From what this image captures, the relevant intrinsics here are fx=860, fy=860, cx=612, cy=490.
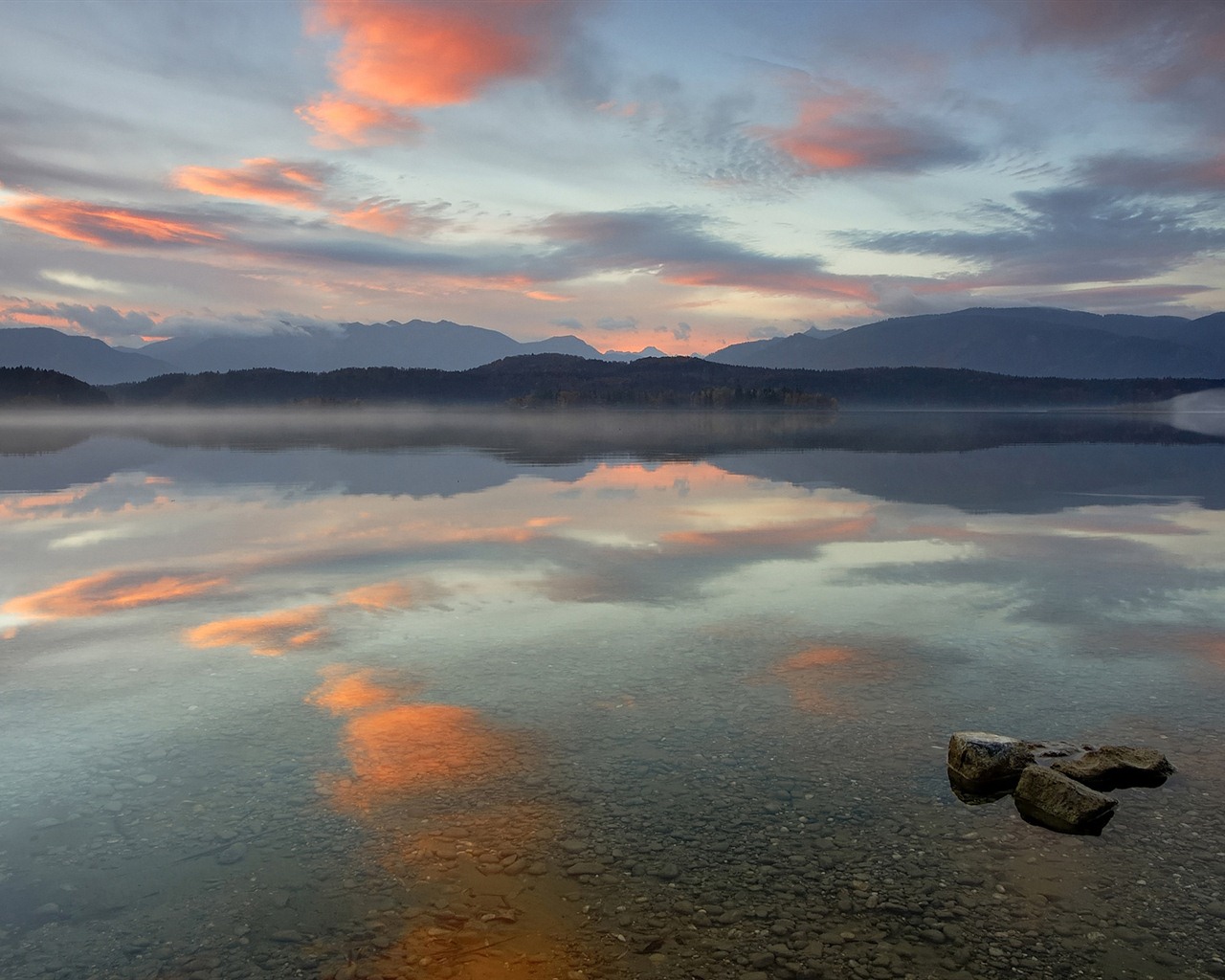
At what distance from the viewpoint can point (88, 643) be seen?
1889 centimetres

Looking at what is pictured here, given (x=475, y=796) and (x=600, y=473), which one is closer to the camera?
(x=475, y=796)

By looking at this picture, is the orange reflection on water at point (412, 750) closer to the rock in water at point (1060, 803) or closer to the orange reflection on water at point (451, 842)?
the orange reflection on water at point (451, 842)

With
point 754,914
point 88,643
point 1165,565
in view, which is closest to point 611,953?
point 754,914

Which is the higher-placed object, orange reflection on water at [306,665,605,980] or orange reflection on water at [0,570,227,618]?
orange reflection on water at [0,570,227,618]

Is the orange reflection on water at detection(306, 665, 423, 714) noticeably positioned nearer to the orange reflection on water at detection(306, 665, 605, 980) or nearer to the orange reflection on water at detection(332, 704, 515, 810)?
the orange reflection on water at detection(306, 665, 605, 980)

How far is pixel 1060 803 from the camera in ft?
37.1

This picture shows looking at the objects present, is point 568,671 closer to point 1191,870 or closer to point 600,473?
point 1191,870

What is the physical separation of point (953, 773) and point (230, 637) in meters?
15.2

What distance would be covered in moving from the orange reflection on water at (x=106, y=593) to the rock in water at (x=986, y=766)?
19514 millimetres

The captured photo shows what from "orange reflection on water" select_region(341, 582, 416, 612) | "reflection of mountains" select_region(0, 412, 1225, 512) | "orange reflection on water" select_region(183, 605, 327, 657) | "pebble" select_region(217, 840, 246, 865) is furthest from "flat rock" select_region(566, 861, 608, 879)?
"reflection of mountains" select_region(0, 412, 1225, 512)

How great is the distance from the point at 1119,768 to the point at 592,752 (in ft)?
24.6

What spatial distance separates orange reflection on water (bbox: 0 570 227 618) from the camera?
71.6 feet

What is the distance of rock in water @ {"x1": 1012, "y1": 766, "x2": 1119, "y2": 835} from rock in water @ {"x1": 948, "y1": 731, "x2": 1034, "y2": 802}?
325mm

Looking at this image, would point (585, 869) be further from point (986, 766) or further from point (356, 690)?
point (356, 690)
